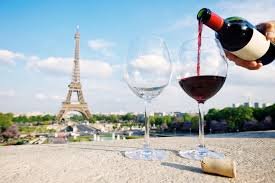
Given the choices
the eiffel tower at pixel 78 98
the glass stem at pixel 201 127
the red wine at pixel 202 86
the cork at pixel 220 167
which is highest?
the eiffel tower at pixel 78 98

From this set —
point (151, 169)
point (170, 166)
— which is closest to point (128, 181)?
point (151, 169)

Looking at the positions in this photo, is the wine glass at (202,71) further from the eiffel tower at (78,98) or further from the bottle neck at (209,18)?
the eiffel tower at (78,98)

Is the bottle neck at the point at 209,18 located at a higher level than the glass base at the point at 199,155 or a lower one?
higher

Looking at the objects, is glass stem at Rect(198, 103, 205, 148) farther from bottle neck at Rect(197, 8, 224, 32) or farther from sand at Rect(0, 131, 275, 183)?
bottle neck at Rect(197, 8, 224, 32)

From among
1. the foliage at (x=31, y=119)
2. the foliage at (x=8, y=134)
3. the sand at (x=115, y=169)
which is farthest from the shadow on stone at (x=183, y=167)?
the foliage at (x=31, y=119)

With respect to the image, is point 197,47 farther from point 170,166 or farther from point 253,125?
point 253,125

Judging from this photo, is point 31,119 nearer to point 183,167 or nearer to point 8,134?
point 8,134
